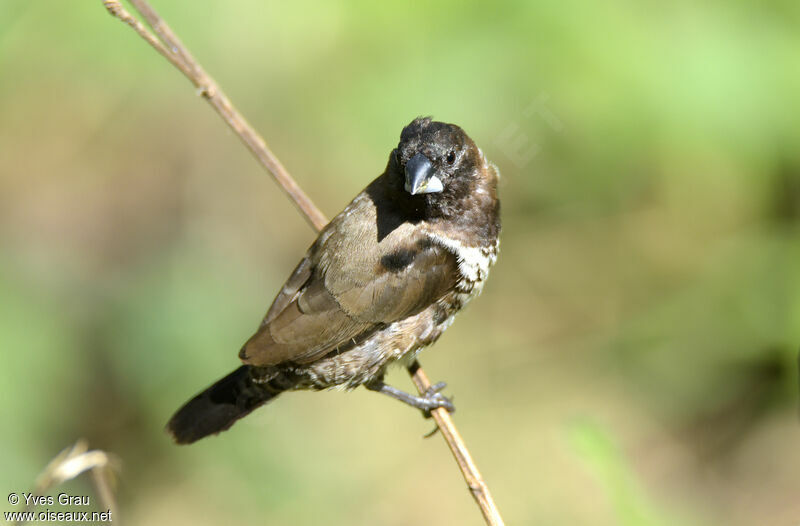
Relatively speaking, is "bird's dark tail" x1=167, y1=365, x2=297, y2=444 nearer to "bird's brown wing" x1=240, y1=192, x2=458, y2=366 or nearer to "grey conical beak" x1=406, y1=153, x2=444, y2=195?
"bird's brown wing" x1=240, y1=192, x2=458, y2=366

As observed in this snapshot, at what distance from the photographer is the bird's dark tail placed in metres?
3.71

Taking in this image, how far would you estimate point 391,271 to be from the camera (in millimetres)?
3338

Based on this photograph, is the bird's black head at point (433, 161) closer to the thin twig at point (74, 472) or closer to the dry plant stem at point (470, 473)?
the dry plant stem at point (470, 473)

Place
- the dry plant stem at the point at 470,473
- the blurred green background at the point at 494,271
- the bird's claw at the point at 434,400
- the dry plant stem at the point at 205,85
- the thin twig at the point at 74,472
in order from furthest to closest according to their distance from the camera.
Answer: the blurred green background at the point at 494,271 → the bird's claw at the point at 434,400 → the dry plant stem at the point at 205,85 → the dry plant stem at the point at 470,473 → the thin twig at the point at 74,472

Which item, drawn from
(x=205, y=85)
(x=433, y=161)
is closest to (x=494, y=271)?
(x=433, y=161)

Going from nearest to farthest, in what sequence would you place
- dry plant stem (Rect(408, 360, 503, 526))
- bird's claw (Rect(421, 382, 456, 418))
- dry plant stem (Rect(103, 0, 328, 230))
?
dry plant stem (Rect(408, 360, 503, 526)), dry plant stem (Rect(103, 0, 328, 230)), bird's claw (Rect(421, 382, 456, 418))

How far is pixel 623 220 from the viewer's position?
5207mm

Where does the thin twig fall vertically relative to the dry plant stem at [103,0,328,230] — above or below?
below

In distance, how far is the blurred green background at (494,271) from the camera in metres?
4.57

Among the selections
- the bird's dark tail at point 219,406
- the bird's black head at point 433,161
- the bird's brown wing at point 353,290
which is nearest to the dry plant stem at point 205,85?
the bird's brown wing at point 353,290

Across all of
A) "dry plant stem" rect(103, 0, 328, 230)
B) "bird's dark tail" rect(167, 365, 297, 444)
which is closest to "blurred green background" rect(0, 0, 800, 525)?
"bird's dark tail" rect(167, 365, 297, 444)

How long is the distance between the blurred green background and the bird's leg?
0.90 metres

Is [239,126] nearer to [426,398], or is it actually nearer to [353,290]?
[353,290]

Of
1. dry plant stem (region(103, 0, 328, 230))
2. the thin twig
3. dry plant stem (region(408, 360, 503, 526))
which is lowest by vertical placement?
A: dry plant stem (region(408, 360, 503, 526))
